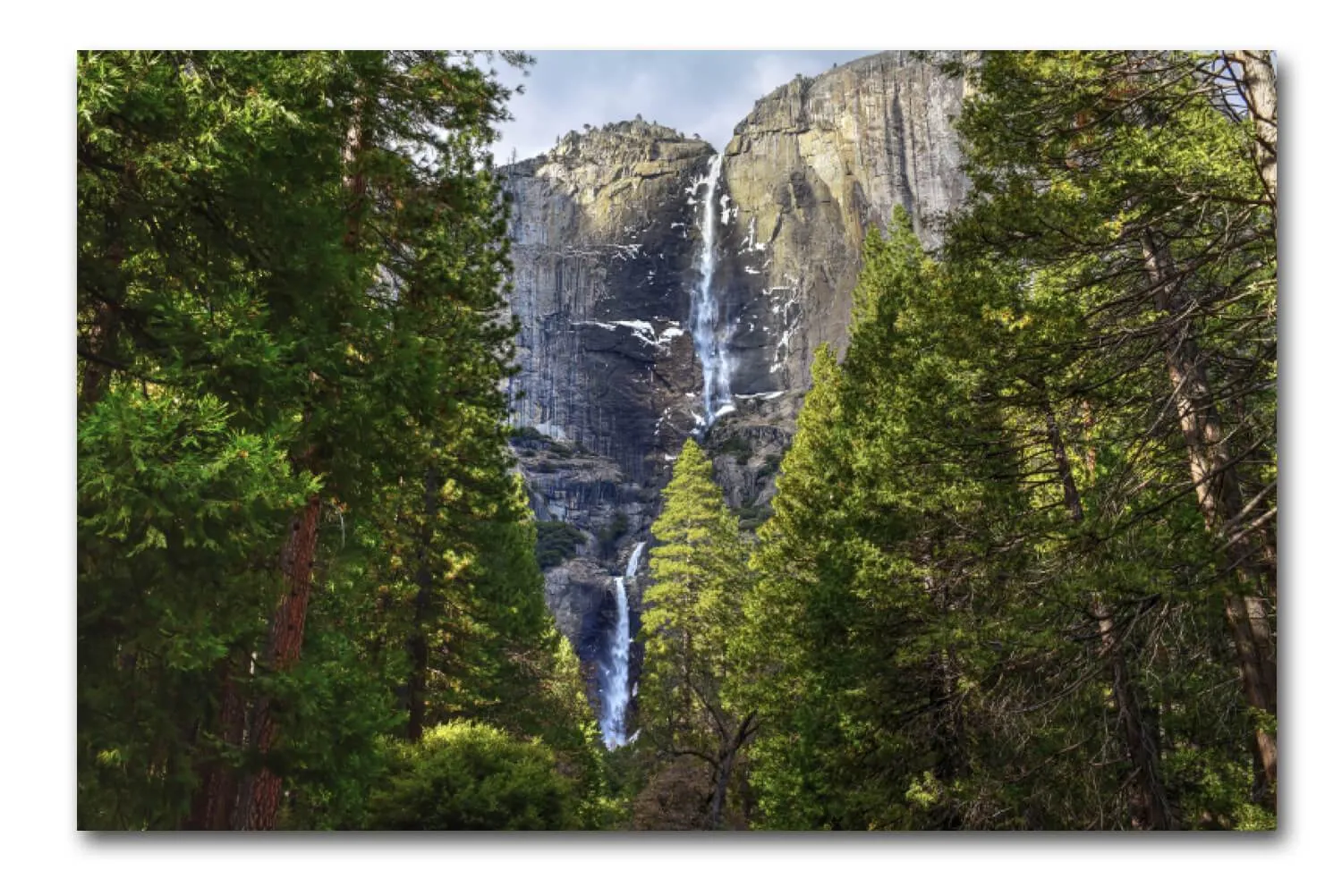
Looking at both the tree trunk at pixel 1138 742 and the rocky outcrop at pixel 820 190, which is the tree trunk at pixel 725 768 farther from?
the rocky outcrop at pixel 820 190

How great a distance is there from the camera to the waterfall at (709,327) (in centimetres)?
696

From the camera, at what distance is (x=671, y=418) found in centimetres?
709

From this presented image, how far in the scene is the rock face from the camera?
649cm

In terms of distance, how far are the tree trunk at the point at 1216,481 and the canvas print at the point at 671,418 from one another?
3cm

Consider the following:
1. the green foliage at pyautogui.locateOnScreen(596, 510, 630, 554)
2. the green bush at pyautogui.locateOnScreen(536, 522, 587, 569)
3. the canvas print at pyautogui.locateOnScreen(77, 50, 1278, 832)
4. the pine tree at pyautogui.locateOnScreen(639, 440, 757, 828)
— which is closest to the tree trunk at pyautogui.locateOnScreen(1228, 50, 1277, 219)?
the canvas print at pyautogui.locateOnScreen(77, 50, 1278, 832)

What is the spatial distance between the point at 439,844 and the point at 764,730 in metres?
4.19

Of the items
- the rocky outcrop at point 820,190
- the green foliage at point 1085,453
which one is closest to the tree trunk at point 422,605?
the rocky outcrop at point 820,190

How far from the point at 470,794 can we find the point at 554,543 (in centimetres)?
206

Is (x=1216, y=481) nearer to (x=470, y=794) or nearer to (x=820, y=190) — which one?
(x=820, y=190)

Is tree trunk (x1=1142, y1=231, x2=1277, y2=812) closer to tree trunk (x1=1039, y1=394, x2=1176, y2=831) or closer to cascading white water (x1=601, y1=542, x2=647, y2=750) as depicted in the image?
tree trunk (x1=1039, y1=394, x2=1176, y2=831)

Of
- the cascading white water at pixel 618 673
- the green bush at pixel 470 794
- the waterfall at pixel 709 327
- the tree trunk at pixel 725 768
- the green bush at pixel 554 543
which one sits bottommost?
the tree trunk at pixel 725 768

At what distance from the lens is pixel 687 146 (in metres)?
6.62
